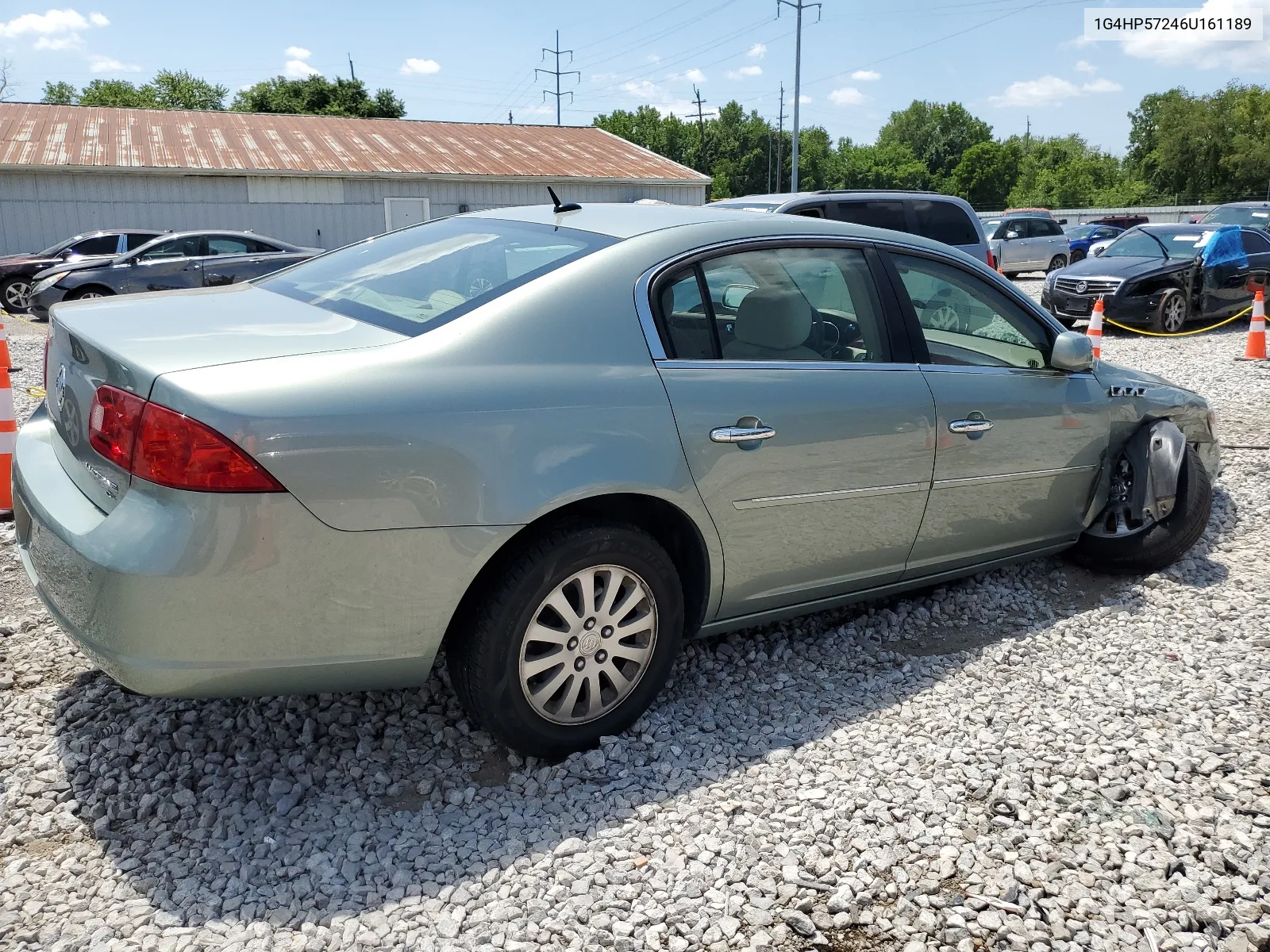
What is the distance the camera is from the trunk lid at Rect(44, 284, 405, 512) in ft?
8.43

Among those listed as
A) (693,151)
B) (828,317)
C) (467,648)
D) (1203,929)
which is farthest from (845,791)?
(693,151)

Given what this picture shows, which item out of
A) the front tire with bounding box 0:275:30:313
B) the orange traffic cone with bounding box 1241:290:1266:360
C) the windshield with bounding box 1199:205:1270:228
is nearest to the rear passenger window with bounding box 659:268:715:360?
the orange traffic cone with bounding box 1241:290:1266:360

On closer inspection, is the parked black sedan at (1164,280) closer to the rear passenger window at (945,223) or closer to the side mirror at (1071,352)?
the rear passenger window at (945,223)

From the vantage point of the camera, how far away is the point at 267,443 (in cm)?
241

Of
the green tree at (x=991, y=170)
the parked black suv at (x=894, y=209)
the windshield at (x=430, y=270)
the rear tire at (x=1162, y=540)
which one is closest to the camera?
the windshield at (x=430, y=270)

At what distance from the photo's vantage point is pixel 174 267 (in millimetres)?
15703

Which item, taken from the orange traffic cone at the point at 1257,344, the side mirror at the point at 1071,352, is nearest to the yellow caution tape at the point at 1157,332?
the orange traffic cone at the point at 1257,344

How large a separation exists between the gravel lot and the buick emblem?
1.00 metres

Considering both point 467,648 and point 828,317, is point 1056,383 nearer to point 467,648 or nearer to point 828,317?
point 828,317

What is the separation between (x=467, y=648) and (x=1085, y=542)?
312cm

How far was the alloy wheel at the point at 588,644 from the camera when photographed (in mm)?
2918

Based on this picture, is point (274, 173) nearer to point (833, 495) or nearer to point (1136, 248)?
point (1136, 248)

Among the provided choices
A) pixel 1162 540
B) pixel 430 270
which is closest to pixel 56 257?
pixel 430 270

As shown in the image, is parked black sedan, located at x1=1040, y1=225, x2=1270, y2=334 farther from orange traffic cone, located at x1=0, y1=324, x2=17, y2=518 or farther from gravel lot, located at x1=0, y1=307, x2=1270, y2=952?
orange traffic cone, located at x1=0, y1=324, x2=17, y2=518
